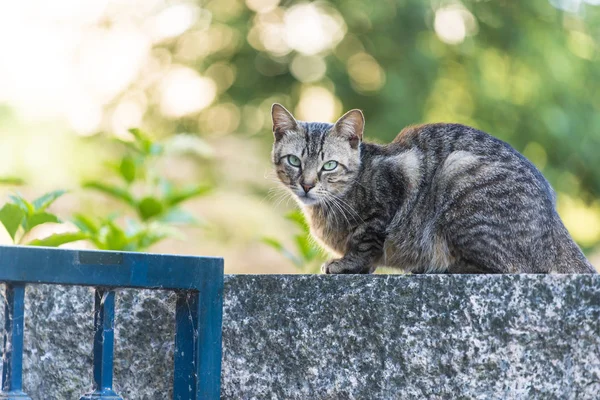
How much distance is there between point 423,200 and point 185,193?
96 cm

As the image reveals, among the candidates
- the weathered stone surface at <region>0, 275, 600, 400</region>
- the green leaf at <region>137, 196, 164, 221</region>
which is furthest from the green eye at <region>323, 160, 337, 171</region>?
the weathered stone surface at <region>0, 275, 600, 400</region>

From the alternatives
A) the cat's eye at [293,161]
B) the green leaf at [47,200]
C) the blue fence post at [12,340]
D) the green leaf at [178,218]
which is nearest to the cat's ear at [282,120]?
the cat's eye at [293,161]

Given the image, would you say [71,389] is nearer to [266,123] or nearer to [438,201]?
[438,201]

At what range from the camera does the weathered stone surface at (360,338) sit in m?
1.59

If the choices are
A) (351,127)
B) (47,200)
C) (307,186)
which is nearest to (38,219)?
(47,200)

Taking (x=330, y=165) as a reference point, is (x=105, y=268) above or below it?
below

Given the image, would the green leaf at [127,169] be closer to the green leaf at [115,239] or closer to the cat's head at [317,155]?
the green leaf at [115,239]

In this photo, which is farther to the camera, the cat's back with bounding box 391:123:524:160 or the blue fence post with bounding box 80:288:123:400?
the cat's back with bounding box 391:123:524:160

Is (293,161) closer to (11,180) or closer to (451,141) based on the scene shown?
(451,141)

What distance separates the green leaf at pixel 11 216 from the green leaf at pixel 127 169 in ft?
2.83

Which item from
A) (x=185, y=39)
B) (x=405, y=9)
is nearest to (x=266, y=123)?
(x=185, y=39)

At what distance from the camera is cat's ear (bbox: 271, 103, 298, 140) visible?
2.81 meters

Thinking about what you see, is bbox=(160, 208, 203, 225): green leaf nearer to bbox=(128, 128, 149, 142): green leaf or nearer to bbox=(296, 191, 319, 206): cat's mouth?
bbox=(128, 128, 149, 142): green leaf

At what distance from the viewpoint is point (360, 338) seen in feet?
5.57
